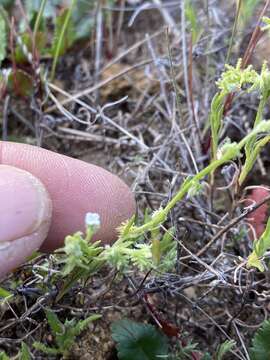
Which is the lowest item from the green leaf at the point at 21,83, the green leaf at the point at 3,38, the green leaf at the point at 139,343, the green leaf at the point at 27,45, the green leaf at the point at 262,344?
the green leaf at the point at 139,343

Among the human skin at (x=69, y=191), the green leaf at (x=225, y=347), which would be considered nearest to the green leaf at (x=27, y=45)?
the human skin at (x=69, y=191)

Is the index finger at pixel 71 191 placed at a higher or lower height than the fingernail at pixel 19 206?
lower

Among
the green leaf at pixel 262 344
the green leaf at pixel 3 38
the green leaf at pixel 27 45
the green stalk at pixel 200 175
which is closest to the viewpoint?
the green stalk at pixel 200 175

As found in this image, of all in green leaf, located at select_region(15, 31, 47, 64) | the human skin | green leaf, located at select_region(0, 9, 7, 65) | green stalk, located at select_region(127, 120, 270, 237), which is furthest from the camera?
green leaf, located at select_region(15, 31, 47, 64)

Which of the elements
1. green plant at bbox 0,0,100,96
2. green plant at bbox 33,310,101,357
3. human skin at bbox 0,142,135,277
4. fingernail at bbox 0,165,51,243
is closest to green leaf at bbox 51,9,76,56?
green plant at bbox 0,0,100,96

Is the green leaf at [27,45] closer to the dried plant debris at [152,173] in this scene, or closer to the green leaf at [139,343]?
the dried plant debris at [152,173]

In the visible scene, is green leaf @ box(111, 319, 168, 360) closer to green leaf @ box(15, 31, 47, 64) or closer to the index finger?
the index finger
